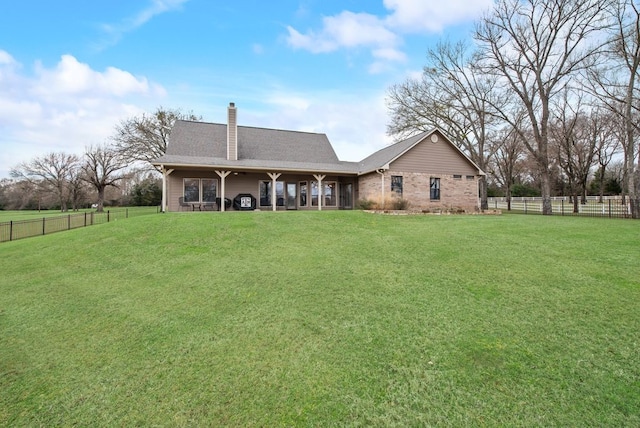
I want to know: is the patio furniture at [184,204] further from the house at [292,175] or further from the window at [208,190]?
the window at [208,190]

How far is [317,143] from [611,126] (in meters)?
25.7

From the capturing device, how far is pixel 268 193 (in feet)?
58.1

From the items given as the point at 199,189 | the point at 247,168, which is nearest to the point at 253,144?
the point at 247,168

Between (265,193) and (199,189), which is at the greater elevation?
(199,189)

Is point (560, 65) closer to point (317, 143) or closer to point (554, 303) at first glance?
point (317, 143)

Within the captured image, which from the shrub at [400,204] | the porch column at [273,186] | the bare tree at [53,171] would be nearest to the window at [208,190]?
the porch column at [273,186]

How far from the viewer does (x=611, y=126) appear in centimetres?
2533

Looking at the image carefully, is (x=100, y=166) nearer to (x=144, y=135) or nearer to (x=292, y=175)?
(x=144, y=135)

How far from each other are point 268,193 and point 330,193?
13.4 ft

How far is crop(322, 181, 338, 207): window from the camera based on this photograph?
19000 millimetres

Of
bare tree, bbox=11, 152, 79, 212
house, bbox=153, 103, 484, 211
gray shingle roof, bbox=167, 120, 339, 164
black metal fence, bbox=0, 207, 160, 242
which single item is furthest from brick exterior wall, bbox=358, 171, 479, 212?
bare tree, bbox=11, 152, 79, 212

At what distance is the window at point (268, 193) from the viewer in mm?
17531

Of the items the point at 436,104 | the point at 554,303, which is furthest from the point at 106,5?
the point at 436,104

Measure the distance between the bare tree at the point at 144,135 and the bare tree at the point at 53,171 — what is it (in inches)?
522
